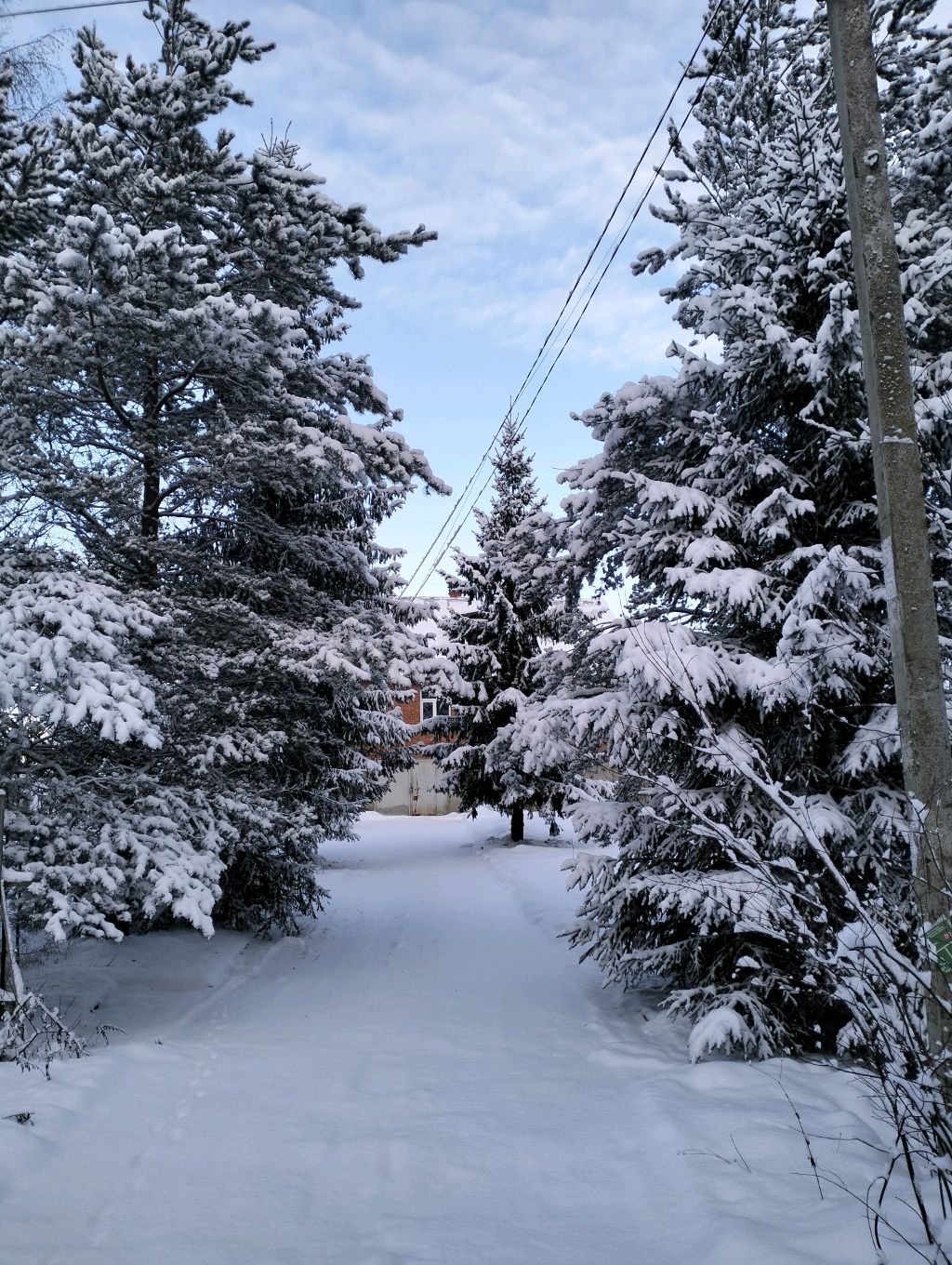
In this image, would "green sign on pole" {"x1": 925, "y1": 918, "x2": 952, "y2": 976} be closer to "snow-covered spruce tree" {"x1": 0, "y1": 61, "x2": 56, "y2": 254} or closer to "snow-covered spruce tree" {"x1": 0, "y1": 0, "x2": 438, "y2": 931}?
"snow-covered spruce tree" {"x1": 0, "y1": 0, "x2": 438, "y2": 931}

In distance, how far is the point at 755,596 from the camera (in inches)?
233

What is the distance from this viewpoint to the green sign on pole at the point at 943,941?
10.0 feet

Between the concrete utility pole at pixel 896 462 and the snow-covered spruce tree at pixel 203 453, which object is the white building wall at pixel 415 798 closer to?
the snow-covered spruce tree at pixel 203 453

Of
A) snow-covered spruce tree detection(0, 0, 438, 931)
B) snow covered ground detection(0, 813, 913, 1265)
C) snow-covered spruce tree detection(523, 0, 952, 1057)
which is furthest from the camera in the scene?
snow-covered spruce tree detection(0, 0, 438, 931)

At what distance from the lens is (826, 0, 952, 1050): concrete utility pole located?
11.7 feet

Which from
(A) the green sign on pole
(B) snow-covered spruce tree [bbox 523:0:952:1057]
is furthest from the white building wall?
(A) the green sign on pole

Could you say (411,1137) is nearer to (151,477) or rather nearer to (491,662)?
(151,477)

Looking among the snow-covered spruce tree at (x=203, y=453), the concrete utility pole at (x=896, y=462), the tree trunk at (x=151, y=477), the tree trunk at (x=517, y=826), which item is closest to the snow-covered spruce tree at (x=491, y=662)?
the tree trunk at (x=517, y=826)

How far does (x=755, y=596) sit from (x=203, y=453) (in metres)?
6.00

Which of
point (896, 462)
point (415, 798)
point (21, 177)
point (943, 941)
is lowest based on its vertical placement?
point (415, 798)

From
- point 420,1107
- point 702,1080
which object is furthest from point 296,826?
point 702,1080

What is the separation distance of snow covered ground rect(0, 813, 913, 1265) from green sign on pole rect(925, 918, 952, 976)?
3.52 ft

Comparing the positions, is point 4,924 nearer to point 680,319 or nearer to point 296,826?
point 296,826

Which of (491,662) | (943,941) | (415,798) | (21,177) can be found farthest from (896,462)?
(415,798)
